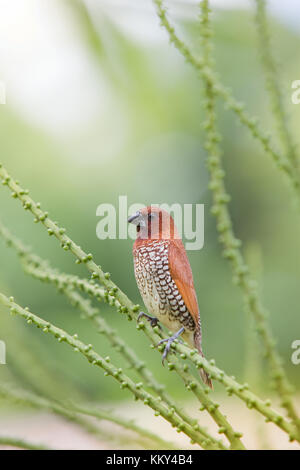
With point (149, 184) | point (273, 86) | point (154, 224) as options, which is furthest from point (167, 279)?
point (149, 184)

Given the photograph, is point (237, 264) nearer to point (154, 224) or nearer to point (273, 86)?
point (273, 86)

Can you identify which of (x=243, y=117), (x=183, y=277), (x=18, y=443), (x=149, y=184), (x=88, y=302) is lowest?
(x=18, y=443)

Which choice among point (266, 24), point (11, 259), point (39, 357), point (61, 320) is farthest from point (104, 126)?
point (266, 24)

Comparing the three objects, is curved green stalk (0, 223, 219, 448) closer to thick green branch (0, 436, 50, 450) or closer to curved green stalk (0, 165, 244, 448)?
curved green stalk (0, 165, 244, 448)

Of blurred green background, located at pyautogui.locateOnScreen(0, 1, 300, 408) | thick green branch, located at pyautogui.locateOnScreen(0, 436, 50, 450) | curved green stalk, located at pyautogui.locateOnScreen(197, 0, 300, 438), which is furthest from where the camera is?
blurred green background, located at pyautogui.locateOnScreen(0, 1, 300, 408)

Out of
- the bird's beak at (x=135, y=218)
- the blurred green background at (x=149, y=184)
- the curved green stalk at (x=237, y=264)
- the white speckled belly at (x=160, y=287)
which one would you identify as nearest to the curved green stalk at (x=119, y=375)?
the curved green stalk at (x=237, y=264)

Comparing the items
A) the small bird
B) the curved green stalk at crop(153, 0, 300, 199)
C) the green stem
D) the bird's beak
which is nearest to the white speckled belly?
the small bird

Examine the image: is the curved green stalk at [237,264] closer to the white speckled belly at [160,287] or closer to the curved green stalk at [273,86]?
the curved green stalk at [273,86]
